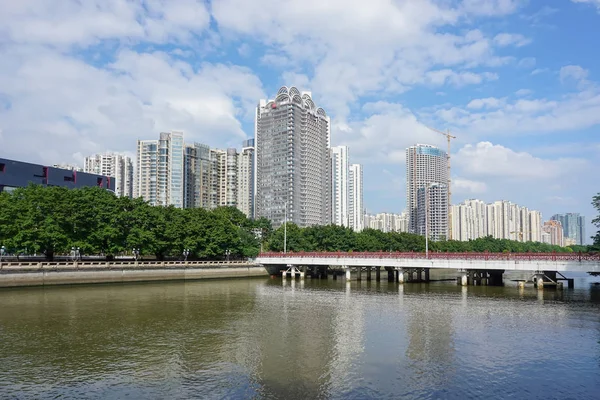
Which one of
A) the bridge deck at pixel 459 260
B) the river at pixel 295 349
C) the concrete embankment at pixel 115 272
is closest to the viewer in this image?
the river at pixel 295 349

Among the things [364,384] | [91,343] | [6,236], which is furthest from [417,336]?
[6,236]

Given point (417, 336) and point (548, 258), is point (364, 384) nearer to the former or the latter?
point (417, 336)

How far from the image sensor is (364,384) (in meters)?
23.0

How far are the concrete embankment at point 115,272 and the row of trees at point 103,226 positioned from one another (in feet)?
14.7

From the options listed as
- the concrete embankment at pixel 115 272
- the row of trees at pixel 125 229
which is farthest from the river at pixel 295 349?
the row of trees at pixel 125 229

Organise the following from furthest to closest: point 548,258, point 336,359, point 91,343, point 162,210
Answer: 1. point 162,210
2. point 548,258
3. point 91,343
4. point 336,359

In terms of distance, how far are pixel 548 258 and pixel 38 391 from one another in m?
67.6

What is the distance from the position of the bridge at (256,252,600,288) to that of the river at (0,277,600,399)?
518 inches

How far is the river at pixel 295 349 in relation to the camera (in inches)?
881

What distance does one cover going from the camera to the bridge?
66.5 m

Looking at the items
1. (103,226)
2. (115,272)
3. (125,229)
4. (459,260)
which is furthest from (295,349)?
(125,229)

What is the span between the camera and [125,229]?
82.1 m

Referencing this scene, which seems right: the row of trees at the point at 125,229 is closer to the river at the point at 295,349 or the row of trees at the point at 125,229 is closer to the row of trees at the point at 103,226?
the row of trees at the point at 103,226

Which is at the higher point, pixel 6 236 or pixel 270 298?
pixel 6 236
